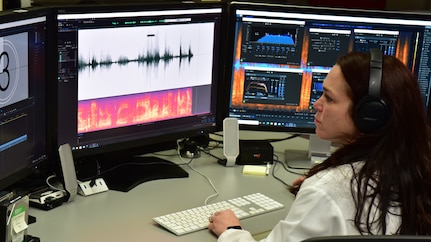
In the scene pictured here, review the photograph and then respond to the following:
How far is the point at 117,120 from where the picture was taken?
2.21 meters

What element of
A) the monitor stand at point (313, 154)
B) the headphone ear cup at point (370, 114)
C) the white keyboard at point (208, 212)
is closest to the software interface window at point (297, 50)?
the monitor stand at point (313, 154)

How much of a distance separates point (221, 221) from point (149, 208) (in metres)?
0.25

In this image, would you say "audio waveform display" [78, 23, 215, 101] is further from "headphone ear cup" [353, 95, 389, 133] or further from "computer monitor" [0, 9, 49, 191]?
"headphone ear cup" [353, 95, 389, 133]

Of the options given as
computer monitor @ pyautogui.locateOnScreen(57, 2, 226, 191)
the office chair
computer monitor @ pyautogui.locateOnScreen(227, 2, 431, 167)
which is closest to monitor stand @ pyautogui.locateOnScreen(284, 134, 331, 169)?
computer monitor @ pyautogui.locateOnScreen(227, 2, 431, 167)

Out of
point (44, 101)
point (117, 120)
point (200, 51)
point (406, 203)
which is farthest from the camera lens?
point (200, 51)

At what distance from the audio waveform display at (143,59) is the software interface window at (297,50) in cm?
14

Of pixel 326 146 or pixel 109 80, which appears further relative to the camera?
pixel 326 146

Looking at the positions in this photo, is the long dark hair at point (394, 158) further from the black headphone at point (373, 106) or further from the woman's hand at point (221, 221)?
the woman's hand at point (221, 221)

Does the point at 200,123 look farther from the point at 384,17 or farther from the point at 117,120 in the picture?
the point at 384,17

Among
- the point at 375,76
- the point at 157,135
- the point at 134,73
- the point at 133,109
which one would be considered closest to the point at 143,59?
the point at 134,73

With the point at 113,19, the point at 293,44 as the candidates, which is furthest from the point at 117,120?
the point at 293,44

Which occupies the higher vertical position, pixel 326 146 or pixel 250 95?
pixel 250 95

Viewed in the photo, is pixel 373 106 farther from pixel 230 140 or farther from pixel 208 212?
pixel 230 140

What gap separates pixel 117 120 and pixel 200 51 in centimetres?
37
